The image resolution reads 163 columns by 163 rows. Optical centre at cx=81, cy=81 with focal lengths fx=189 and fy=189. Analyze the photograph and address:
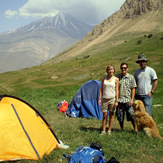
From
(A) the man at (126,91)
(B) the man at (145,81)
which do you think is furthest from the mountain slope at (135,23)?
(A) the man at (126,91)

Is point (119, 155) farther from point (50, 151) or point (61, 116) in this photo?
point (61, 116)

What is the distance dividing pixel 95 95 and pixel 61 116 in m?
2.36

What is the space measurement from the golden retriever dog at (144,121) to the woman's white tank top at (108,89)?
910 millimetres

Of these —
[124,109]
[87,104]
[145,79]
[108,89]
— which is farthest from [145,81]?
[87,104]

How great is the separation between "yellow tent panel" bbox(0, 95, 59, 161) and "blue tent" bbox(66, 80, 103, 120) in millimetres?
4702

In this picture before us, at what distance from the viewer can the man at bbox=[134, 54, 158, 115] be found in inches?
256

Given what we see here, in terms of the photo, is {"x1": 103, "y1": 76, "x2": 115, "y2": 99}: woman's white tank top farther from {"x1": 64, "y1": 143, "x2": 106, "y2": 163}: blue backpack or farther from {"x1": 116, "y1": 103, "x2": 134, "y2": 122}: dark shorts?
{"x1": 64, "y1": 143, "x2": 106, "y2": 163}: blue backpack

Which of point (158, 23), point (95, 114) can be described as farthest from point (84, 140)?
point (158, 23)

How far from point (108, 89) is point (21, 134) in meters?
3.12

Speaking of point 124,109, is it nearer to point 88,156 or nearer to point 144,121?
A: point 144,121

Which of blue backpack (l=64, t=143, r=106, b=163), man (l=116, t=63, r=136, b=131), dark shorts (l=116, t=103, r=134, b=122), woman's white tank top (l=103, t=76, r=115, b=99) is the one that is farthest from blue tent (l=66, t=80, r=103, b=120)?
blue backpack (l=64, t=143, r=106, b=163)

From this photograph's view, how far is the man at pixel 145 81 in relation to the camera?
6500mm

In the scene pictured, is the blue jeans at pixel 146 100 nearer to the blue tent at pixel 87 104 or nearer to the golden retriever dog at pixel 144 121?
the golden retriever dog at pixel 144 121

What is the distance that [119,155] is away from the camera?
17.9 feet
